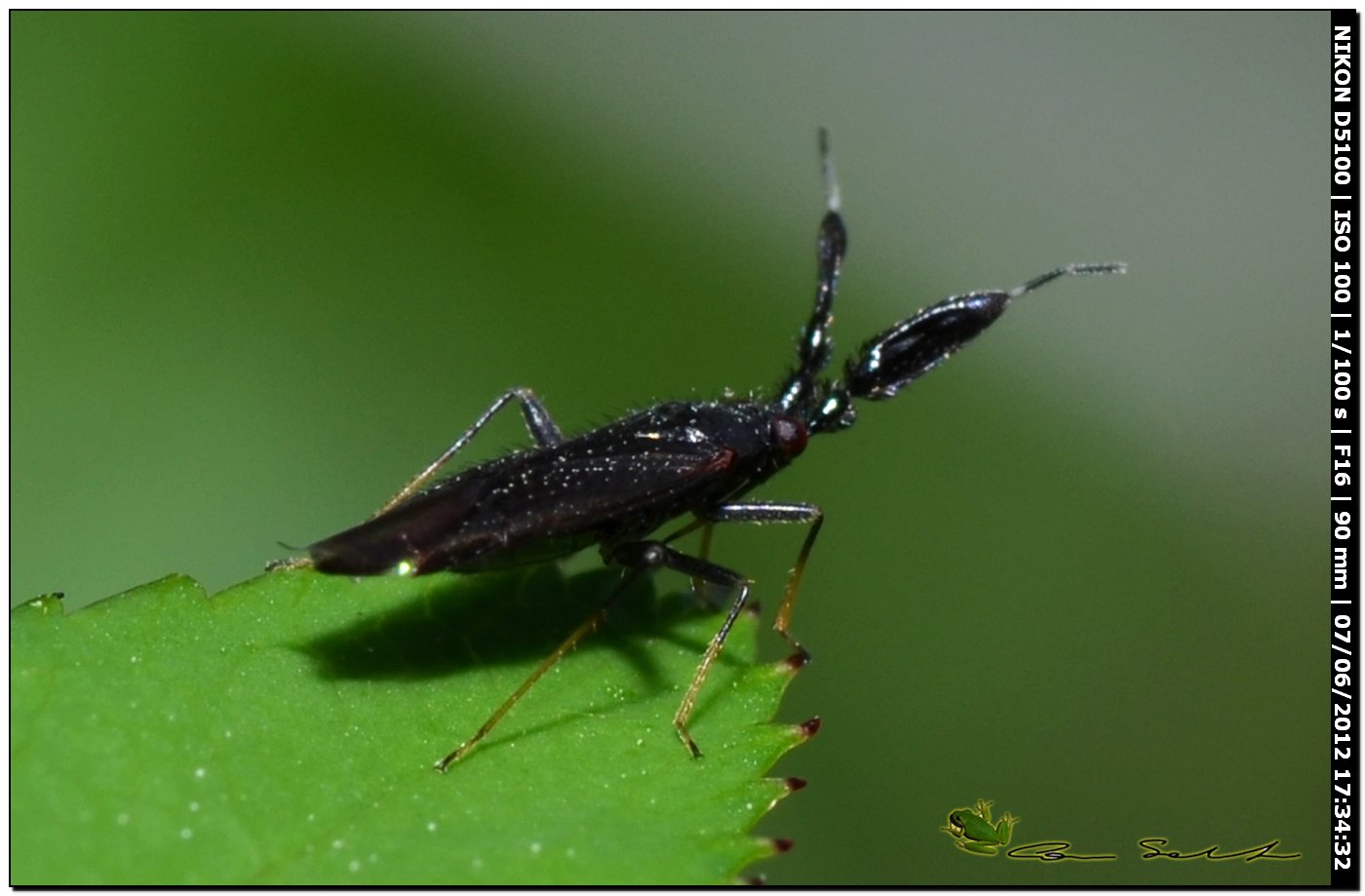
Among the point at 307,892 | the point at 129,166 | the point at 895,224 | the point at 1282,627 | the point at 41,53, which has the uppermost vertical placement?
the point at 41,53

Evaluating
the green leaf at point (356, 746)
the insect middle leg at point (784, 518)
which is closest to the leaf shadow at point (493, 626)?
the green leaf at point (356, 746)

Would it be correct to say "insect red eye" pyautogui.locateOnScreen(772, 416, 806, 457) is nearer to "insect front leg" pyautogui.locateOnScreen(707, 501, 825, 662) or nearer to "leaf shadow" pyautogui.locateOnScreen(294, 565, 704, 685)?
"insect front leg" pyautogui.locateOnScreen(707, 501, 825, 662)

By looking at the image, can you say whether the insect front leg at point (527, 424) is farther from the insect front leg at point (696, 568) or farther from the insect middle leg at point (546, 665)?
the insect middle leg at point (546, 665)

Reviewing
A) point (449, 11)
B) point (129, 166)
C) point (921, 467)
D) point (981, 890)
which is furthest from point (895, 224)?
point (981, 890)

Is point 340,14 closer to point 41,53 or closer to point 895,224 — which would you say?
point 41,53

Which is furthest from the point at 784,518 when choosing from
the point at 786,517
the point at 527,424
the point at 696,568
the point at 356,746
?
the point at 356,746

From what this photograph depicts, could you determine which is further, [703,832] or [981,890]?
[981,890]

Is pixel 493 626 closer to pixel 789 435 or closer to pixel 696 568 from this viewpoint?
pixel 696 568
